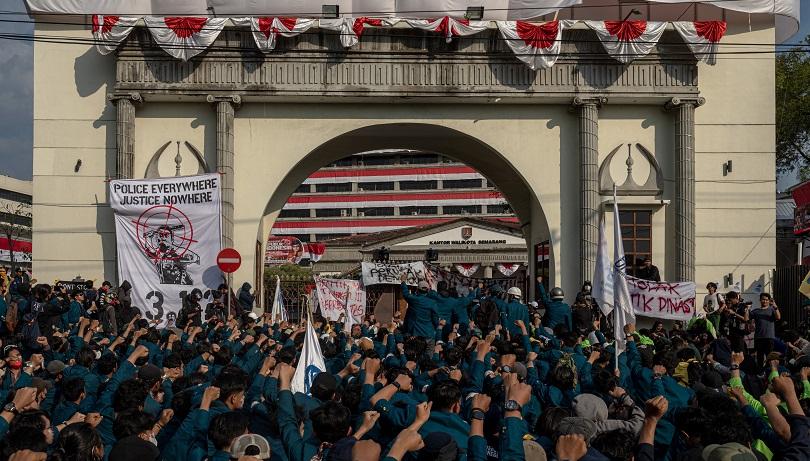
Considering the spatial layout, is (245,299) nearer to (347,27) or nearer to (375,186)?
(347,27)

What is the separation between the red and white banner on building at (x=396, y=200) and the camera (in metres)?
98.3

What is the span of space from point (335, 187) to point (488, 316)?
8439 cm

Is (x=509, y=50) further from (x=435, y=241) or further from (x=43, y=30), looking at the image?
(x=435, y=241)

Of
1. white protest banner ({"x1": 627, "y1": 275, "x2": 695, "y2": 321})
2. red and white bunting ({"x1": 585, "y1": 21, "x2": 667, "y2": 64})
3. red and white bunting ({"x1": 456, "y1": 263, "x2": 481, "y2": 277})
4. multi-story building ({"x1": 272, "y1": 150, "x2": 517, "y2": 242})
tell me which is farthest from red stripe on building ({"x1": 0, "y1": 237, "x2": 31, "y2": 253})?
white protest banner ({"x1": 627, "y1": 275, "x2": 695, "y2": 321})

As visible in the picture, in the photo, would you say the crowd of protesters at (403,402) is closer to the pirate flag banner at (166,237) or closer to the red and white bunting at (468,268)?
the pirate flag banner at (166,237)

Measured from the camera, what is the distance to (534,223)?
97.2ft

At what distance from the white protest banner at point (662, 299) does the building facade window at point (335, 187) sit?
263 ft

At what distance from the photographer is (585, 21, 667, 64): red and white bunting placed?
25547mm

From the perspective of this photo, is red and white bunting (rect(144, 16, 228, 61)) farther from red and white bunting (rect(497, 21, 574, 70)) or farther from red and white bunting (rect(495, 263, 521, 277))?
red and white bunting (rect(495, 263, 521, 277))

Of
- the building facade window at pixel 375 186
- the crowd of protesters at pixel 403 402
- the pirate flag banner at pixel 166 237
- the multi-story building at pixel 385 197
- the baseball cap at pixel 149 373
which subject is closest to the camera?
the crowd of protesters at pixel 403 402

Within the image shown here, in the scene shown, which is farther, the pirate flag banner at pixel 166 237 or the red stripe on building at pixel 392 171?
the red stripe on building at pixel 392 171

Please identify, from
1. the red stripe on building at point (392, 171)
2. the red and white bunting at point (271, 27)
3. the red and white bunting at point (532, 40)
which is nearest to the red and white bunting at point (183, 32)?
the red and white bunting at point (271, 27)

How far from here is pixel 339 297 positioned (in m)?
27.9

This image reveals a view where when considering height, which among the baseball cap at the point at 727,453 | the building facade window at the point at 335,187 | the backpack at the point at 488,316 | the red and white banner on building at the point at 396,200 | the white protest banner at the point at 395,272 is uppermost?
the building facade window at the point at 335,187
